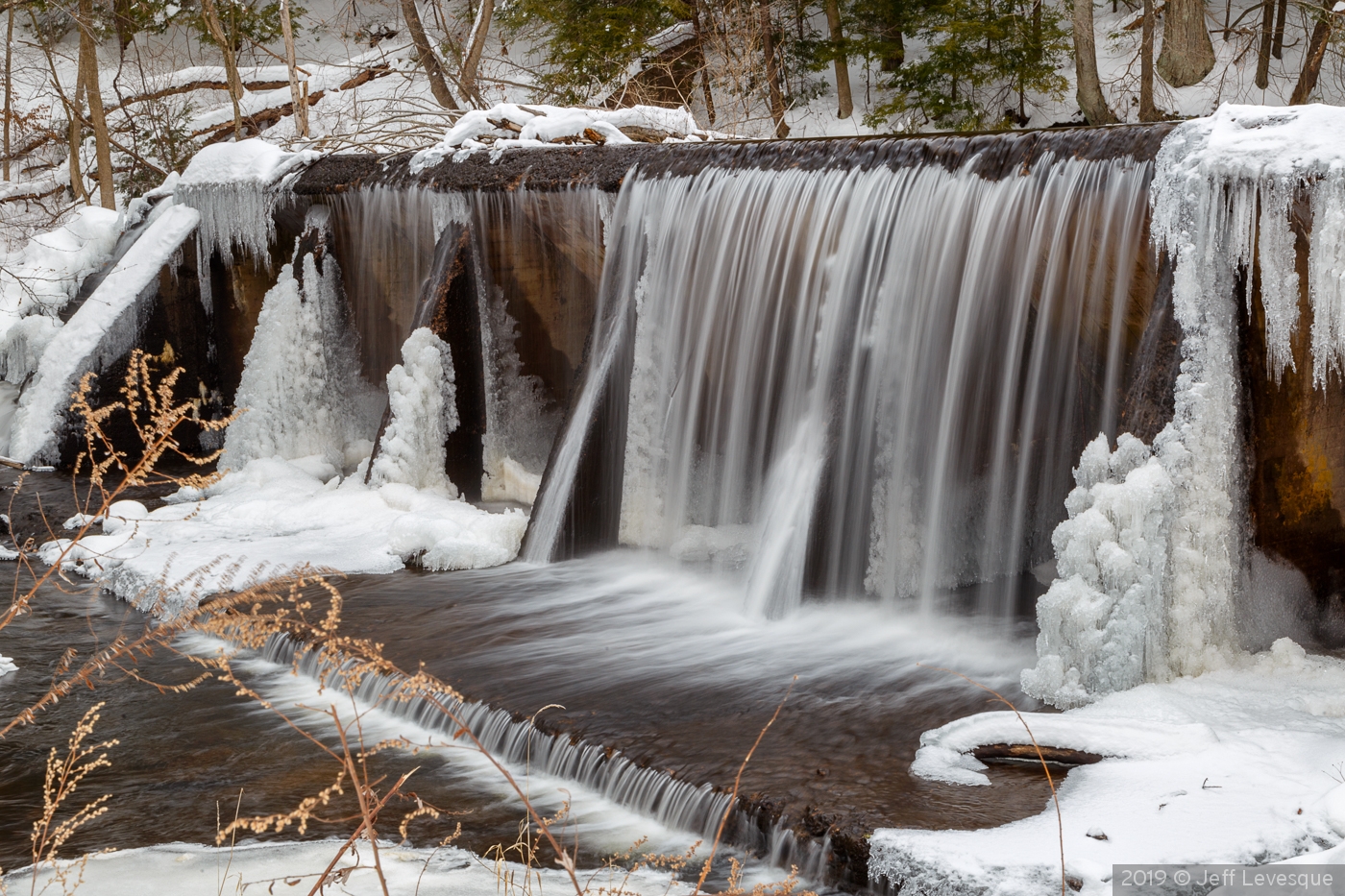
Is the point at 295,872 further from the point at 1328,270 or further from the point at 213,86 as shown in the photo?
the point at 213,86

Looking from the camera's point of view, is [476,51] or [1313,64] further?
[476,51]

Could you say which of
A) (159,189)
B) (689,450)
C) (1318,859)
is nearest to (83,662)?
(689,450)

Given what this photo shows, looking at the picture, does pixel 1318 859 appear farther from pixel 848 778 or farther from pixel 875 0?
pixel 875 0

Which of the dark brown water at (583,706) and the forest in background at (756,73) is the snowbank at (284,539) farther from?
the forest in background at (756,73)

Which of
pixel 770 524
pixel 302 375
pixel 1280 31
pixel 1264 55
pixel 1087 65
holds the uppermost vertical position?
pixel 1280 31

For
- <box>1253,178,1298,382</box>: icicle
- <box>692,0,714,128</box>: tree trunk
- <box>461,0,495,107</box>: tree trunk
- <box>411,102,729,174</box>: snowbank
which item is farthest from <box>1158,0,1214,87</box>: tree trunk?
<box>1253,178,1298,382</box>: icicle

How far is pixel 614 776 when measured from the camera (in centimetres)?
479

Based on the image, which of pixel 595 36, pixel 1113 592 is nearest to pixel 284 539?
pixel 1113 592

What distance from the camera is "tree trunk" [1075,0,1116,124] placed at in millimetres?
14523

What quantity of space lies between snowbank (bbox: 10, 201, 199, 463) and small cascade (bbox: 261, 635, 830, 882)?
23.3ft

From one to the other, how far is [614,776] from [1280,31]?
15.8 metres

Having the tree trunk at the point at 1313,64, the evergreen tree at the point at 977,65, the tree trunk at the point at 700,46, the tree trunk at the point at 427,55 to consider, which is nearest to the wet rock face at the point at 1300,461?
the tree trunk at the point at 1313,64

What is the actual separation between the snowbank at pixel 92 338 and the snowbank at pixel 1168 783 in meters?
9.52

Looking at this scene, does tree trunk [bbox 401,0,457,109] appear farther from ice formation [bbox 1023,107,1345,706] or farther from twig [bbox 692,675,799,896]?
twig [bbox 692,675,799,896]
